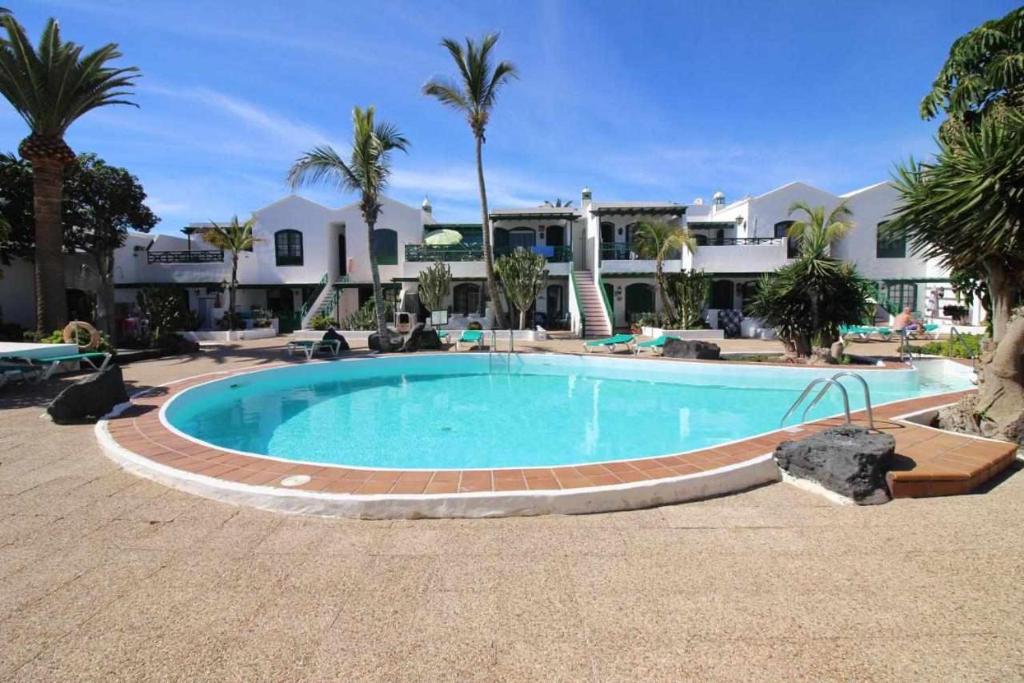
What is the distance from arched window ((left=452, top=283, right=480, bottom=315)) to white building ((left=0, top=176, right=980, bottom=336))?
2.0 inches

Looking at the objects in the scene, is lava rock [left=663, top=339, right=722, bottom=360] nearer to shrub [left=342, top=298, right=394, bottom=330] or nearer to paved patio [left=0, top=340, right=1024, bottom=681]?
paved patio [left=0, top=340, right=1024, bottom=681]

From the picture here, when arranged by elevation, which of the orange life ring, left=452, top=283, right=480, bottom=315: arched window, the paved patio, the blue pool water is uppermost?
left=452, top=283, right=480, bottom=315: arched window

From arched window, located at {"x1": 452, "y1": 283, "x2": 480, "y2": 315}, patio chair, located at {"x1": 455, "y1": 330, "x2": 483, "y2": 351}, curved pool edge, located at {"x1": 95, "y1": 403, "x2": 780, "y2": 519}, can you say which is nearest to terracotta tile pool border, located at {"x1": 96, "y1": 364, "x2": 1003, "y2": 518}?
curved pool edge, located at {"x1": 95, "y1": 403, "x2": 780, "y2": 519}

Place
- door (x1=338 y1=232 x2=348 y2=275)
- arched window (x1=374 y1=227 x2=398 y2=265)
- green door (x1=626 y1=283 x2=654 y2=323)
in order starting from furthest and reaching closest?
1. door (x1=338 y1=232 x2=348 y2=275)
2. arched window (x1=374 y1=227 x2=398 y2=265)
3. green door (x1=626 y1=283 x2=654 y2=323)

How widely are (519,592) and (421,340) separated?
1409 cm

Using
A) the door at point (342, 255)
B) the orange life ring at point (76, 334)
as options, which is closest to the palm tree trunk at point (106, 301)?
the orange life ring at point (76, 334)

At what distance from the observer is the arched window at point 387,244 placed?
85.6 feet

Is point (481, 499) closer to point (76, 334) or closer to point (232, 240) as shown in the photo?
point (76, 334)

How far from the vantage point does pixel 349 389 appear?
493 inches

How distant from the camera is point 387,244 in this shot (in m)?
26.3

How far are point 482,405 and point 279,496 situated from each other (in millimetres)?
6734

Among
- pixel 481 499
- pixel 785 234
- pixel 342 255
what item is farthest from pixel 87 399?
pixel 785 234

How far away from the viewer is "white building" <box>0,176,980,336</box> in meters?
23.6

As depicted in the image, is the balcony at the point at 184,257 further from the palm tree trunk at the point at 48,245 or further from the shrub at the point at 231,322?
the palm tree trunk at the point at 48,245
